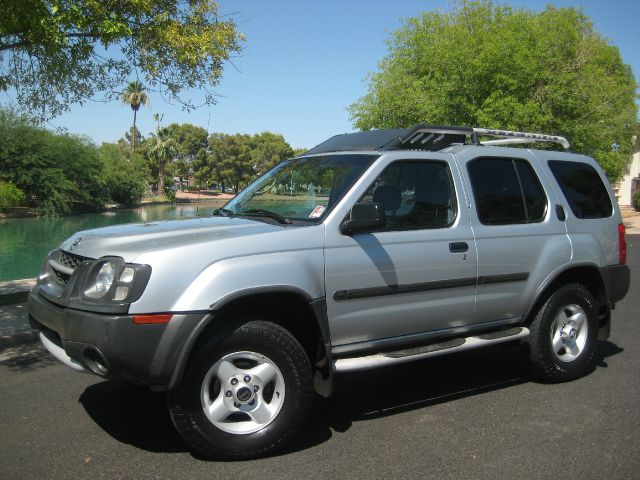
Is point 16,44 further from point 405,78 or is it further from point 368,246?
point 405,78

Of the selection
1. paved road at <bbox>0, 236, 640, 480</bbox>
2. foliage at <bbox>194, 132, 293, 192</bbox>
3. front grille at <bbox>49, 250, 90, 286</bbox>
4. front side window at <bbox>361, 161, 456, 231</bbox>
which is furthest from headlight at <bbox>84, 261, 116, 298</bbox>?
foliage at <bbox>194, 132, 293, 192</bbox>

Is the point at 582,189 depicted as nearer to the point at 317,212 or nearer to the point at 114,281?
the point at 317,212

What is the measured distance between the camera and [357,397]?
187 inches

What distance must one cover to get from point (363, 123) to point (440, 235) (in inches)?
799

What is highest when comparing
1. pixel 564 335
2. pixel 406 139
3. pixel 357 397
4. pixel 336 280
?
pixel 406 139

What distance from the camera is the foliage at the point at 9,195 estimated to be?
39.5 meters

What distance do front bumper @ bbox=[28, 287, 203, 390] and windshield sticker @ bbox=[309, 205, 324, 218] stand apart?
3.72 feet

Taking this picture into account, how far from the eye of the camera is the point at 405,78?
74.5 ft

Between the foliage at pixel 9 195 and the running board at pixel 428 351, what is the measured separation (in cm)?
4145

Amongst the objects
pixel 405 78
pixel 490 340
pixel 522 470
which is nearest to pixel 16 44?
pixel 490 340

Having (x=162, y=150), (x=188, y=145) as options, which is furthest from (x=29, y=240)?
(x=188, y=145)

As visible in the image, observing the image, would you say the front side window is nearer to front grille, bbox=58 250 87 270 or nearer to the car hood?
the car hood

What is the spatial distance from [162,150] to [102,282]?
248 feet

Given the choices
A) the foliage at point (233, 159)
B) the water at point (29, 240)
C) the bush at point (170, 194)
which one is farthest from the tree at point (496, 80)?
the foliage at point (233, 159)
